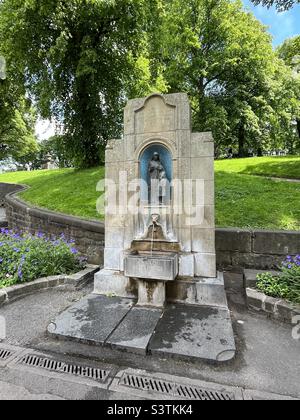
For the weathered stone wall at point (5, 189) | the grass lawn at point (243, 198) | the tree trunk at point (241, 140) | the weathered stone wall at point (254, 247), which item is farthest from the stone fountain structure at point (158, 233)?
the tree trunk at point (241, 140)

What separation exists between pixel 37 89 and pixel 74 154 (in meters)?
3.57

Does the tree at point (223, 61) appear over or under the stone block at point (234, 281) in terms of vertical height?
over

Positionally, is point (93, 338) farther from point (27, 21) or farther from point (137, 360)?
point (27, 21)

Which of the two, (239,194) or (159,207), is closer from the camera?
(159,207)

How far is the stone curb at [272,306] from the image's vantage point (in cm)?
351

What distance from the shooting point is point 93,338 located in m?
3.08

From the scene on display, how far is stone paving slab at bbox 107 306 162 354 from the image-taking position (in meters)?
2.95

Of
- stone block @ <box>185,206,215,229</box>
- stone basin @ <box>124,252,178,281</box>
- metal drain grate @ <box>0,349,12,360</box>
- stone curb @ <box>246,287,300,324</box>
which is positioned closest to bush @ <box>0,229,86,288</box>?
metal drain grate @ <box>0,349,12,360</box>

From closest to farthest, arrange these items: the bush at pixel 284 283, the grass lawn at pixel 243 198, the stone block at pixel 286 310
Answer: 1. the stone block at pixel 286 310
2. the bush at pixel 284 283
3. the grass lawn at pixel 243 198

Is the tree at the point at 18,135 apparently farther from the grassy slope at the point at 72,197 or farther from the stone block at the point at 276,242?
the stone block at the point at 276,242

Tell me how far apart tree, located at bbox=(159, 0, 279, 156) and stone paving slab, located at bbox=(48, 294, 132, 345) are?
654 inches

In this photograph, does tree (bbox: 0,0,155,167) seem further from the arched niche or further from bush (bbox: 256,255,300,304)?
bush (bbox: 256,255,300,304)

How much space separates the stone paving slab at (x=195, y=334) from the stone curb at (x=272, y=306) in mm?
487
